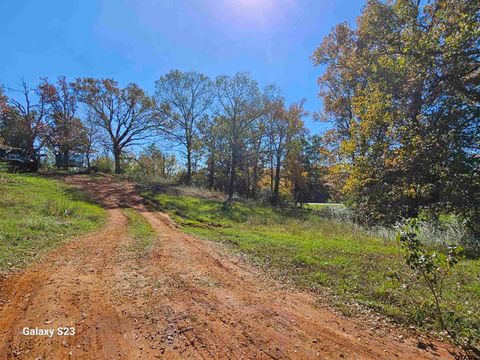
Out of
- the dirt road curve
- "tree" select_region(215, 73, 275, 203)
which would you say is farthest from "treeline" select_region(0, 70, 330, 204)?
the dirt road curve

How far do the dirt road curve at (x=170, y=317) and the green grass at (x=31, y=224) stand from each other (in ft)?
2.81

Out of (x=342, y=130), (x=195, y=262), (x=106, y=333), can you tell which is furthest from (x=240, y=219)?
(x=106, y=333)

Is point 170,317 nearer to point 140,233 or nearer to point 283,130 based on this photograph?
point 140,233

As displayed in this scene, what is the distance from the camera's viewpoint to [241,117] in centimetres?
2438

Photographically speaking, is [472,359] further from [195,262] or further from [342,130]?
[342,130]

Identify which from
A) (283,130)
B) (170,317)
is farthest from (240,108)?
(170,317)

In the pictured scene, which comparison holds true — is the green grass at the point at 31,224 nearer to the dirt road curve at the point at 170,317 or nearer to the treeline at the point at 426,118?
the dirt road curve at the point at 170,317

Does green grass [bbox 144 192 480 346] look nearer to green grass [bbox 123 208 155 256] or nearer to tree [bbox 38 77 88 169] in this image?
green grass [bbox 123 208 155 256]

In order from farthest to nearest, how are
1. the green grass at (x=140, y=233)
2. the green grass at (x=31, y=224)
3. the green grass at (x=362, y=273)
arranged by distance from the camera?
the green grass at (x=140, y=233), the green grass at (x=31, y=224), the green grass at (x=362, y=273)

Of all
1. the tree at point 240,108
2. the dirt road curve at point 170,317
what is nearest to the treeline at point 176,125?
the tree at point 240,108

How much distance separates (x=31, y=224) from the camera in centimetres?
867

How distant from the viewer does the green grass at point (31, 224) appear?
21.3 ft

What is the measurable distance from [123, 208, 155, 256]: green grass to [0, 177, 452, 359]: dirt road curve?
1.29 metres

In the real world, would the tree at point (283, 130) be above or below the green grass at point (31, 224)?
above
